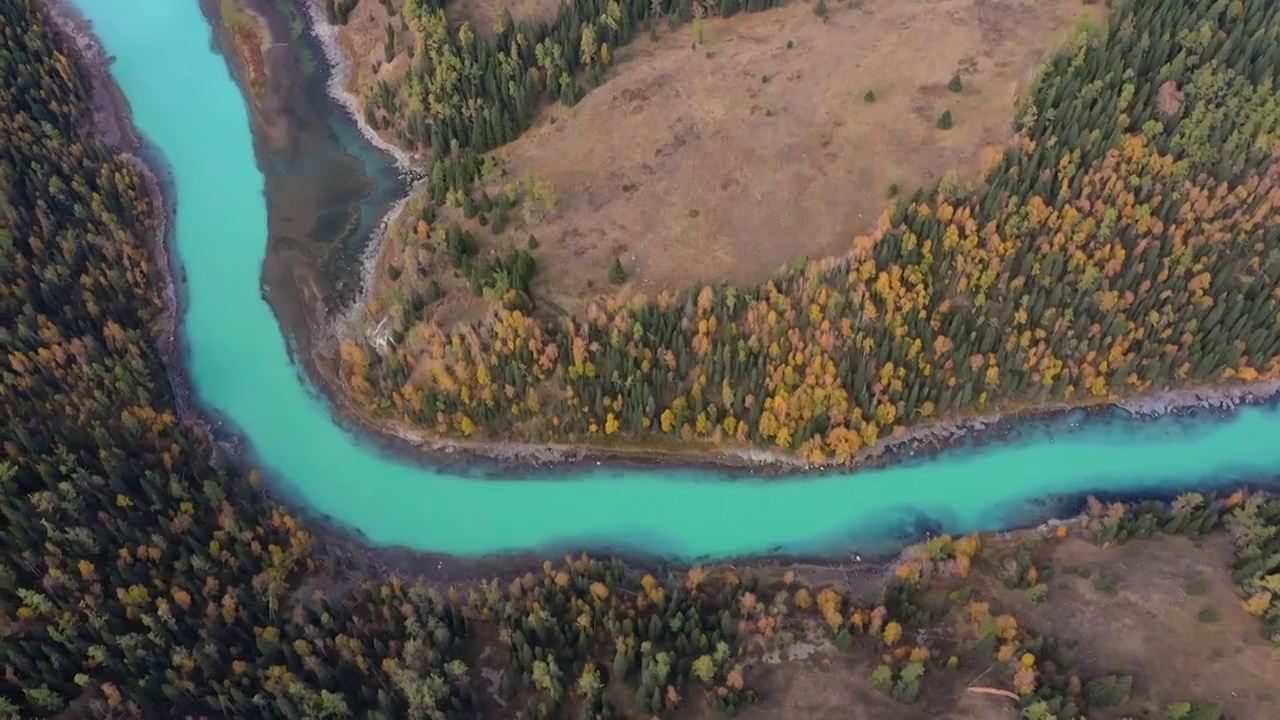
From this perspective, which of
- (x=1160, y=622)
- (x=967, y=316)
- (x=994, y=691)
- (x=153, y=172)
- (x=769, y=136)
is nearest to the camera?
(x=994, y=691)

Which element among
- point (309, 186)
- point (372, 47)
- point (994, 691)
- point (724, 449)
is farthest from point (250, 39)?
point (994, 691)

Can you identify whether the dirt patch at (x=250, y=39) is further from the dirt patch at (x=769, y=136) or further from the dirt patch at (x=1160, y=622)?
the dirt patch at (x=1160, y=622)

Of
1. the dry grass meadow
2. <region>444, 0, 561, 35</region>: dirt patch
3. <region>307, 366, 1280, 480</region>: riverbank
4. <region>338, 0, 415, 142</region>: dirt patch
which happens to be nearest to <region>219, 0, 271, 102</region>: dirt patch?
<region>338, 0, 415, 142</region>: dirt patch

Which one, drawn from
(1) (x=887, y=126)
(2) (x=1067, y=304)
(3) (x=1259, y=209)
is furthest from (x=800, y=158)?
(3) (x=1259, y=209)

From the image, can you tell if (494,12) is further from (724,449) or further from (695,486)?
(695,486)

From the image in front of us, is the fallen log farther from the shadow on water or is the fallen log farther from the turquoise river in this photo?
the shadow on water
